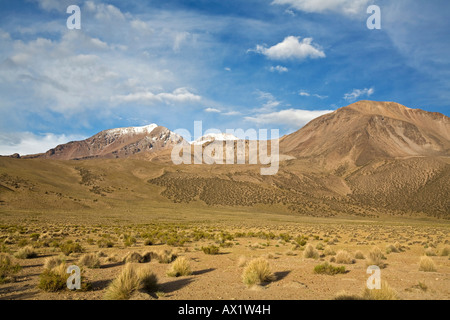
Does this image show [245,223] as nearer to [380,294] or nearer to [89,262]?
[89,262]

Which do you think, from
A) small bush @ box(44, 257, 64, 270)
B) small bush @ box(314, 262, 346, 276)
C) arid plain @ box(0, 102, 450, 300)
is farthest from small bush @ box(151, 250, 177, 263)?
small bush @ box(314, 262, 346, 276)

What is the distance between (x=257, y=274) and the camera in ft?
34.8

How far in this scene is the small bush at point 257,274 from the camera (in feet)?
33.5

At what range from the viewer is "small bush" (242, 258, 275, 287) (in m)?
10.2

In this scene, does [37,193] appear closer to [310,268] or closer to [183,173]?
[183,173]

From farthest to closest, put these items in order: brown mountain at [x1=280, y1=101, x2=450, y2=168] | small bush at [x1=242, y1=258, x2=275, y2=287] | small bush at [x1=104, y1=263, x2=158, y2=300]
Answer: brown mountain at [x1=280, y1=101, x2=450, y2=168] < small bush at [x1=242, y1=258, x2=275, y2=287] < small bush at [x1=104, y1=263, x2=158, y2=300]

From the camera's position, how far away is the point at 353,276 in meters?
11.7

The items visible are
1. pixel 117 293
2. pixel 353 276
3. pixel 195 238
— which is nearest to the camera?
pixel 117 293

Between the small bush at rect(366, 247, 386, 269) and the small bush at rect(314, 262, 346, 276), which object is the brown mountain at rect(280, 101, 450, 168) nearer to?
the small bush at rect(366, 247, 386, 269)

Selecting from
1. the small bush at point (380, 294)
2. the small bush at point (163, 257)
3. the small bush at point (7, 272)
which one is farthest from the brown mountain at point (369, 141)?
the small bush at point (7, 272)

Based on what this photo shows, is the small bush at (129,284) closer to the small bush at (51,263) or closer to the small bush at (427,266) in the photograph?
the small bush at (51,263)

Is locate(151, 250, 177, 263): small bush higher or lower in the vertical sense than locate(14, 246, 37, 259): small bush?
lower
